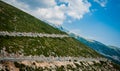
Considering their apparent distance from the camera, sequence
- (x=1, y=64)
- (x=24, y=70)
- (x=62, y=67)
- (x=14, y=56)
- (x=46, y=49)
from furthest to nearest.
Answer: (x=46, y=49) < (x=62, y=67) < (x=14, y=56) < (x=24, y=70) < (x=1, y=64)

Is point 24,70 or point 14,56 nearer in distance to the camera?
point 24,70

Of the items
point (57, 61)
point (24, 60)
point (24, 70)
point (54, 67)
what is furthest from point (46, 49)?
point (24, 70)

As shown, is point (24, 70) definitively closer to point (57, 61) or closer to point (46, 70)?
point (46, 70)

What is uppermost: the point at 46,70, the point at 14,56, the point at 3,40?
the point at 3,40

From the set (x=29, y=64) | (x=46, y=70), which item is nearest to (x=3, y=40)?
(x=29, y=64)

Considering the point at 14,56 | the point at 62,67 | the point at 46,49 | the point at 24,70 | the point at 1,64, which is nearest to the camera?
the point at 1,64

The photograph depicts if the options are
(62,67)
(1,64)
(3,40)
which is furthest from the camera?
(62,67)

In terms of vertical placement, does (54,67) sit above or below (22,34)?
below

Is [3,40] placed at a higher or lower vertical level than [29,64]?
higher

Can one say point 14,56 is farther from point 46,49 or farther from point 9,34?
point 46,49
